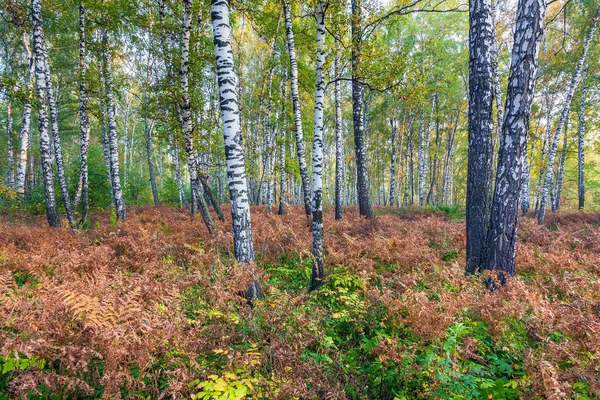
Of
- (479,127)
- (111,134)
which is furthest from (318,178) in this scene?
(111,134)

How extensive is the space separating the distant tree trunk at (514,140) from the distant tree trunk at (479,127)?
0.44 metres

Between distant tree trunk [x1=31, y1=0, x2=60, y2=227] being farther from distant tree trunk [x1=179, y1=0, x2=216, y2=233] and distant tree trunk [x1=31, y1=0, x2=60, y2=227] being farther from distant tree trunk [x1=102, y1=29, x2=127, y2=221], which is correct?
distant tree trunk [x1=179, y1=0, x2=216, y2=233]

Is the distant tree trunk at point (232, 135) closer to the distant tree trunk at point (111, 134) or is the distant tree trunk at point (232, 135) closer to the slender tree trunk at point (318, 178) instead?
the slender tree trunk at point (318, 178)

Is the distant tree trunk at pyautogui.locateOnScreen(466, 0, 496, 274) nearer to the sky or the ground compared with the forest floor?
nearer to the sky

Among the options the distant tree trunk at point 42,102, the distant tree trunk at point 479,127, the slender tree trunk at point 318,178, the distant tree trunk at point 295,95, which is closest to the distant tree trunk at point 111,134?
the distant tree trunk at point 42,102

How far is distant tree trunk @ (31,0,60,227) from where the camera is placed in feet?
28.5

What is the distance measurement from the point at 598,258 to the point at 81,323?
363 inches

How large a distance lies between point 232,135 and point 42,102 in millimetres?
8226

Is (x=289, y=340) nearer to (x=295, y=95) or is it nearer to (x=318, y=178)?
(x=318, y=178)

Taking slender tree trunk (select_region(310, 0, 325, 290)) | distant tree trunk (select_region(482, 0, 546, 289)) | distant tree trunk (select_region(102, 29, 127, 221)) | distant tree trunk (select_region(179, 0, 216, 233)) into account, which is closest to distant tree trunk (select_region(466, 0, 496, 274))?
distant tree trunk (select_region(482, 0, 546, 289))

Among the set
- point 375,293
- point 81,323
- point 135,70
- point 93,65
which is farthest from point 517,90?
point 135,70

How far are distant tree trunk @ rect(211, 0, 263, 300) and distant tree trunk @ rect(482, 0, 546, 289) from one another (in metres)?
4.15

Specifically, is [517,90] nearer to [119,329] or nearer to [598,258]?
[598,258]

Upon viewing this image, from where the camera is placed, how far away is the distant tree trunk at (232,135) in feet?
16.0
